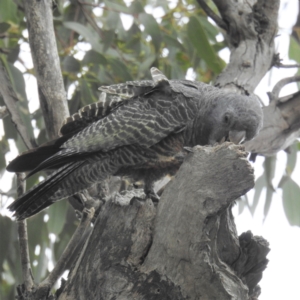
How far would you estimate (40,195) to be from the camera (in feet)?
6.49

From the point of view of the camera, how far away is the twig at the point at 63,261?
161 cm

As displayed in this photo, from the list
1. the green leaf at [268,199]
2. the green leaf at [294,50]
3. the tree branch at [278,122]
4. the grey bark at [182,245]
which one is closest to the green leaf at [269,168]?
the green leaf at [268,199]

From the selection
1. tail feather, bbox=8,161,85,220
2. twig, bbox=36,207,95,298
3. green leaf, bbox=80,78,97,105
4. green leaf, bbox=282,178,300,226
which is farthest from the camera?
green leaf, bbox=282,178,300,226

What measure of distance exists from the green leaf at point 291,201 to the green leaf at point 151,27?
1.12 metres

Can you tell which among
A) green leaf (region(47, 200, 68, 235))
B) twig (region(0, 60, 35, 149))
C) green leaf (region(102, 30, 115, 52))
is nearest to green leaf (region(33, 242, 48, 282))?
green leaf (region(47, 200, 68, 235))

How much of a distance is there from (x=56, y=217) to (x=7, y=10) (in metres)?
1.10

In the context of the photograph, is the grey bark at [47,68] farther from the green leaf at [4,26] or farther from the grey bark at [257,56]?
the grey bark at [257,56]

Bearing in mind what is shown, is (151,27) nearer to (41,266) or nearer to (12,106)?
(12,106)

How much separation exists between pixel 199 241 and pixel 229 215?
23 centimetres

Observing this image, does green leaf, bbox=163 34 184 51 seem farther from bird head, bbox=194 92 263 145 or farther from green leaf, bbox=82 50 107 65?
bird head, bbox=194 92 263 145

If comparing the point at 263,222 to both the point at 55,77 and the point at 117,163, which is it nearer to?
the point at 117,163

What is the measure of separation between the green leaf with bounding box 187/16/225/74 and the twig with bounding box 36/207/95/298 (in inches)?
47.1

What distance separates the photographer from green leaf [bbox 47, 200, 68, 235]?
106 inches

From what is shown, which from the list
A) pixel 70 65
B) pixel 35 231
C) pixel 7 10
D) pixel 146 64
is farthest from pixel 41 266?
pixel 7 10
